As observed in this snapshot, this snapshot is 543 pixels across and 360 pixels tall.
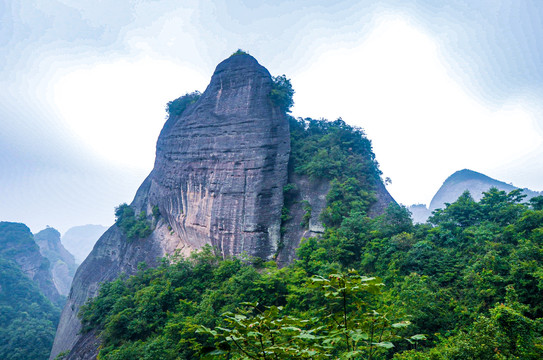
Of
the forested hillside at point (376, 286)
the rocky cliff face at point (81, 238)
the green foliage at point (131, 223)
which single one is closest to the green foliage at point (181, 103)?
the green foliage at point (131, 223)

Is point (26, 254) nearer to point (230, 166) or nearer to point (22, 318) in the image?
point (22, 318)

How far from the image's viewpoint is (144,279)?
53.7 feet

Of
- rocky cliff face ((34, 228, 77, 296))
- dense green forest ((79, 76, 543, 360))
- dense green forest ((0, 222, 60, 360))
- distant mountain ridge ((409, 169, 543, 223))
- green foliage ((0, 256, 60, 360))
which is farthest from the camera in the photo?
rocky cliff face ((34, 228, 77, 296))

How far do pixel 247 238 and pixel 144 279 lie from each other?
6921 mm

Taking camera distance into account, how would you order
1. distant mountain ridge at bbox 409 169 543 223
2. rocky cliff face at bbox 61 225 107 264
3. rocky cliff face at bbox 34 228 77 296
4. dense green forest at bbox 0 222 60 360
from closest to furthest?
dense green forest at bbox 0 222 60 360 → distant mountain ridge at bbox 409 169 543 223 → rocky cliff face at bbox 34 228 77 296 → rocky cliff face at bbox 61 225 107 264

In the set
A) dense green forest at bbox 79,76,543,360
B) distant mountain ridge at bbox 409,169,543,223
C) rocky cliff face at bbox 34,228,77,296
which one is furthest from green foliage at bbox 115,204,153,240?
distant mountain ridge at bbox 409,169,543,223

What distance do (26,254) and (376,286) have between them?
198ft

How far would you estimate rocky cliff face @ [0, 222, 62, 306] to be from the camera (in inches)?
1666

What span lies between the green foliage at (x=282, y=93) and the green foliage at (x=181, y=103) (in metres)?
8.26

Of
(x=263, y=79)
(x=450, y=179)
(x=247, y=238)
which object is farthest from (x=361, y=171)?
(x=450, y=179)

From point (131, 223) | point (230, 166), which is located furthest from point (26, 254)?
point (230, 166)

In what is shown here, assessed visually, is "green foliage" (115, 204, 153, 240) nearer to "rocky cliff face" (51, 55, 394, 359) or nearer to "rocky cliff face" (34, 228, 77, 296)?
"rocky cliff face" (51, 55, 394, 359)

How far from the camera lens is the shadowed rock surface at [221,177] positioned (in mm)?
17438

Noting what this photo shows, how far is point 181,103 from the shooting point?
82.1 ft
